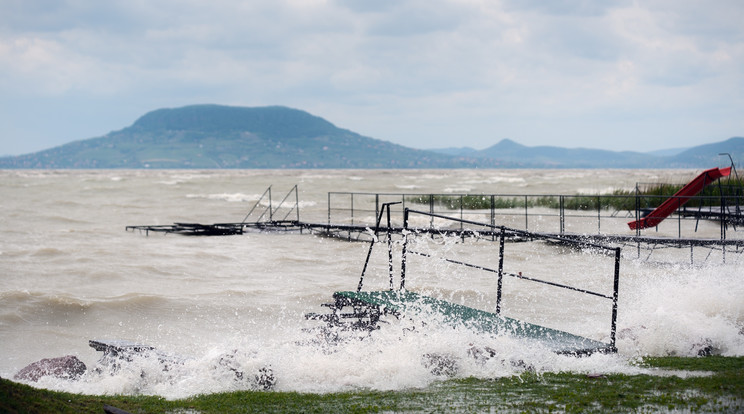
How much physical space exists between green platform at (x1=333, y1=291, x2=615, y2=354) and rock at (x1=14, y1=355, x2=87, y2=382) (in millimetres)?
3085

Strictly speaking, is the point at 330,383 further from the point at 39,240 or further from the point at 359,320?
the point at 39,240

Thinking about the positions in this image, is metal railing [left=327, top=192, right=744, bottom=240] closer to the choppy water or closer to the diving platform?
the choppy water

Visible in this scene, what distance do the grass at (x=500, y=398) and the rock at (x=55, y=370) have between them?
192 centimetres

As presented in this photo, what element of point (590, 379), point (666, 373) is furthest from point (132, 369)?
point (666, 373)

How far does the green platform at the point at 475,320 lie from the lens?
712 centimetres

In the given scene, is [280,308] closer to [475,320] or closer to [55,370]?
[55,370]

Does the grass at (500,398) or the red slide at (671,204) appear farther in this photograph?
the red slide at (671,204)

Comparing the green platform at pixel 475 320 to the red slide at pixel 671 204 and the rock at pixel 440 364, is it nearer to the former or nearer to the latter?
the rock at pixel 440 364

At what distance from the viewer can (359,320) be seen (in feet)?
26.3

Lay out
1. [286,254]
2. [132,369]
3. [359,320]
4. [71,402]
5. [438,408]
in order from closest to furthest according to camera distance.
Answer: [71,402]
[438,408]
[132,369]
[359,320]
[286,254]

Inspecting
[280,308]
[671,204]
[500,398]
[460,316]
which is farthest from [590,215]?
[500,398]

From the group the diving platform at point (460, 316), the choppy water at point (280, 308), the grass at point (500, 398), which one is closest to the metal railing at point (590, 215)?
the choppy water at point (280, 308)

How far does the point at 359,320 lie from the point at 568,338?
2.44m

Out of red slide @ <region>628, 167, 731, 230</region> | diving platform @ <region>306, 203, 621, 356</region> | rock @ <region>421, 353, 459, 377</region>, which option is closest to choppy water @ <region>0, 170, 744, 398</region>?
rock @ <region>421, 353, 459, 377</region>
